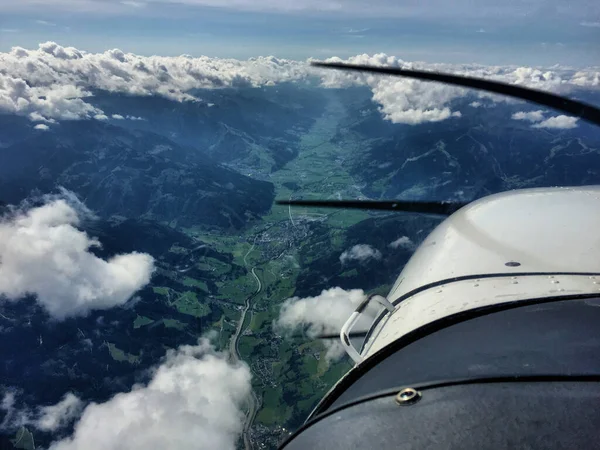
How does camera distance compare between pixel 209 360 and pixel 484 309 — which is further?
pixel 209 360

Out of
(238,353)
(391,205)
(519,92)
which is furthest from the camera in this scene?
(238,353)

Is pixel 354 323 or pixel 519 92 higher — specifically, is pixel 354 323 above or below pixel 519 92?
below

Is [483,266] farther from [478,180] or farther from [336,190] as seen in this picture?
[478,180]

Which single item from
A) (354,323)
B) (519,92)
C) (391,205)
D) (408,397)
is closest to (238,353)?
(391,205)

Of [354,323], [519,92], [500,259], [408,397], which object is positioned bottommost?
[354,323]

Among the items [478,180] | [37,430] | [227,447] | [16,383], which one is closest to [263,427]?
[227,447]

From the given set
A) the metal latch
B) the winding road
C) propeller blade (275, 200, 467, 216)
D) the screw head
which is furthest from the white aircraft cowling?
the winding road

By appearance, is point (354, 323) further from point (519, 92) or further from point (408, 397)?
point (519, 92)

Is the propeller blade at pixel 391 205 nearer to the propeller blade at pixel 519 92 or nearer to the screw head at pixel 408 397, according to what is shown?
the propeller blade at pixel 519 92
